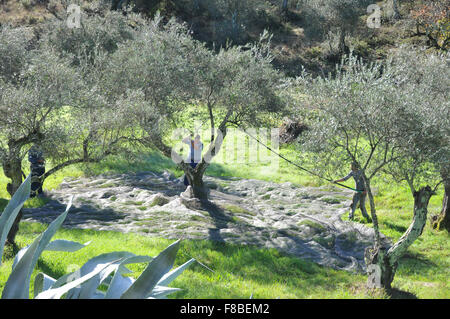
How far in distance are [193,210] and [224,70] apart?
18.1 feet

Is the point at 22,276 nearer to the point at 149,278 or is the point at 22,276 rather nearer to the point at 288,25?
the point at 149,278

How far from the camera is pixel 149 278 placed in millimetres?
3840

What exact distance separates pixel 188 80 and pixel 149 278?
43.9 ft

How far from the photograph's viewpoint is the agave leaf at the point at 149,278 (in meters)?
3.77

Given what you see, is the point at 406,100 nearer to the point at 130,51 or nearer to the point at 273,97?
the point at 273,97

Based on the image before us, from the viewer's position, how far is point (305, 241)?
15.3m

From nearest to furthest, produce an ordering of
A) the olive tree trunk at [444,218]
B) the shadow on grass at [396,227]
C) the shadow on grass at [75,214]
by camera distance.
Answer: the shadow on grass at [75,214], the olive tree trunk at [444,218], the shadow on grass at [396,227]

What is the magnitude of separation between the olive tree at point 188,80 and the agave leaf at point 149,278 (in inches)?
466

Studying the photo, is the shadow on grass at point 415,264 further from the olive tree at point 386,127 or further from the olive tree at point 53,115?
the olive tree at point 53,115
